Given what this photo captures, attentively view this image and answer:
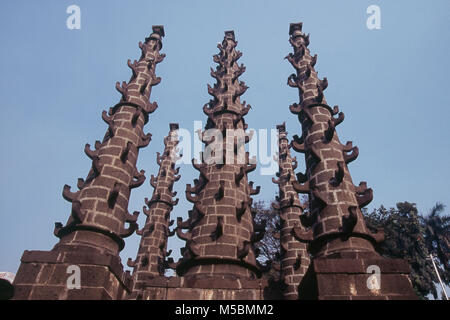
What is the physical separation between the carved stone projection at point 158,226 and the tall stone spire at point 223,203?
15.6 feet

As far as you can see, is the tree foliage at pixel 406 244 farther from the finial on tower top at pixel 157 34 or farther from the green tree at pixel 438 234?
the finial on tower top at pixel 157 34

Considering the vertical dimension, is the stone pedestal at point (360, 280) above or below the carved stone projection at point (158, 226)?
below

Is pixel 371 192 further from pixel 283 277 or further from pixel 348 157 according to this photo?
pixel 283 277

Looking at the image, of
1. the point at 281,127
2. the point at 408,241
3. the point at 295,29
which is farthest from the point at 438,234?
the point at 295,29

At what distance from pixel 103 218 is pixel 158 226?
8.73 m

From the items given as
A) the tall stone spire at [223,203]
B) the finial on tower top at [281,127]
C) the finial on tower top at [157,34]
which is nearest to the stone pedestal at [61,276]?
the tall stone spire at [223,203]

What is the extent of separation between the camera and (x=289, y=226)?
600 inches

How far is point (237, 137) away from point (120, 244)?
19.1 ft

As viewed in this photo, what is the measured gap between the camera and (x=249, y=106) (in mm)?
13781

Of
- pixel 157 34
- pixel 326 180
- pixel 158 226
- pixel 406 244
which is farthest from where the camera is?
pixel 406 244

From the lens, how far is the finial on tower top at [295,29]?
46.9ft

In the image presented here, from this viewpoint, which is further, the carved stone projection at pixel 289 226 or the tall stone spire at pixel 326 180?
the carved stone projection at pixel 289 226

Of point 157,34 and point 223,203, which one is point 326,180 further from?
point 157,34
